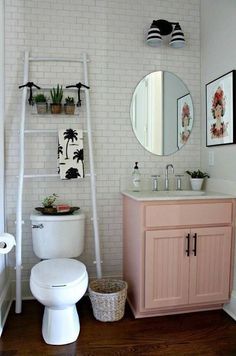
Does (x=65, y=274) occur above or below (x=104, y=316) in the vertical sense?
above

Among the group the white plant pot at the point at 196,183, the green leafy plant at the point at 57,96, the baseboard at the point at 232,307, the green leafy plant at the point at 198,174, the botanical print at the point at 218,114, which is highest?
the green leafy plant at the point at 57,96

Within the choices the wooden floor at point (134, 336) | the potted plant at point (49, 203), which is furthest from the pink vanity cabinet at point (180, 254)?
the potted plant at point (49, 203)

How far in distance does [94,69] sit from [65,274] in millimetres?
1701

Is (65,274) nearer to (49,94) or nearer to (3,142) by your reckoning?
(3,142)

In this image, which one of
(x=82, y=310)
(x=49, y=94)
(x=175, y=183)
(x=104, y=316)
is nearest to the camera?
(x=104, y=316)

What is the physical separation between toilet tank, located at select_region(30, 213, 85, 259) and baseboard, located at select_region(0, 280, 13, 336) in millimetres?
363

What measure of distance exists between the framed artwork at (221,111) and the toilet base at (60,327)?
5.55 feet

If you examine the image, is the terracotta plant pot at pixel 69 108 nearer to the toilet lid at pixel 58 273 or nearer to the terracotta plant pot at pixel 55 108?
the terracotta plant pot at pixel 55 108

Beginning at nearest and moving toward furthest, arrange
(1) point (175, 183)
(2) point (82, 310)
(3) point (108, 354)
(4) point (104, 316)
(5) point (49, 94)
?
1. (3) point (108, 354)
2. (4) point (104, 316)
3. (2) point (82, 310)
4. (5) point (49, 94)
5. (1) point (175, 183)

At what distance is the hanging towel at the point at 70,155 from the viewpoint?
2.46 m

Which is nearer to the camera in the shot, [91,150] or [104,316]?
[104,316]

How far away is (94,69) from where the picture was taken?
261 cm

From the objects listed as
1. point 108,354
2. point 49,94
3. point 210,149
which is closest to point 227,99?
point 210,149

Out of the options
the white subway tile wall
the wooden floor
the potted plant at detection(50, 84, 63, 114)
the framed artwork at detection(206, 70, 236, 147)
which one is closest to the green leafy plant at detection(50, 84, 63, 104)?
the potted plant at detection(50, 84, 63, 114)
